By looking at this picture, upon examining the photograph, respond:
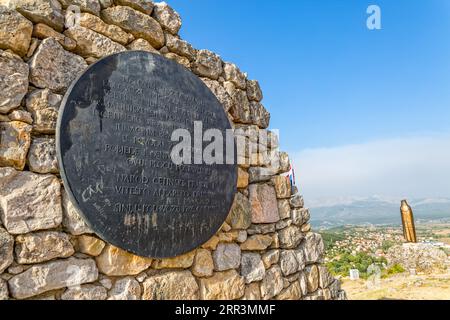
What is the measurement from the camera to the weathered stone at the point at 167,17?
8.27 feet

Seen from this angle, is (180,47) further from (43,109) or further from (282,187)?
(282,187)

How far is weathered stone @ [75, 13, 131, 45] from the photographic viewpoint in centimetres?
208

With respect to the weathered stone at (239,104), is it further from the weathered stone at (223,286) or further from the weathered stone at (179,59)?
the weathered stone at (223,286)

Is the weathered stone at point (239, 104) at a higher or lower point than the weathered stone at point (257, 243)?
higher

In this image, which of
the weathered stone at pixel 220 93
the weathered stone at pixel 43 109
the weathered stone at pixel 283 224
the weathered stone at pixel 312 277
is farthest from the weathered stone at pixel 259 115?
the weathered stone at pixel 43 109

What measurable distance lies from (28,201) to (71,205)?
0.67 ft

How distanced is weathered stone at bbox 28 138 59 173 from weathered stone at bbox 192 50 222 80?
1.31 metres

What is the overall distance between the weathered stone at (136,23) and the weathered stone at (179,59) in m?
0.09

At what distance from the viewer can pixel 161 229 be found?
6.77 ft

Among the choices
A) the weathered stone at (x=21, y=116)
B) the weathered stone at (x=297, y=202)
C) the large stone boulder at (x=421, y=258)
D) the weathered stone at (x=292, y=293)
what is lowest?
the large stone boulder at (x=421, y=258)

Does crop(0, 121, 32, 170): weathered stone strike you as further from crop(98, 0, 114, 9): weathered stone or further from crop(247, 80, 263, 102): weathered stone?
crop(247, 80, 263, 102): weathered stone

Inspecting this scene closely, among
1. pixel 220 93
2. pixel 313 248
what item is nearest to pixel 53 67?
pixel 220 93
